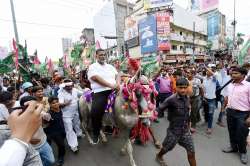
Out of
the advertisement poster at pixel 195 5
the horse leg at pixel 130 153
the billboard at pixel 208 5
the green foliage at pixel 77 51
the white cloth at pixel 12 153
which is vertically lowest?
the horse leg at pixel 130 153

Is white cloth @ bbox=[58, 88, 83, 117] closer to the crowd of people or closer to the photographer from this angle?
the crowd of people

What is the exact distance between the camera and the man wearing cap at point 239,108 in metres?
4.35

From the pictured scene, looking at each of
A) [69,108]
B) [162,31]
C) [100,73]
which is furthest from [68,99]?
[162,31]

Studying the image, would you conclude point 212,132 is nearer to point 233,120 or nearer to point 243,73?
point 233,120

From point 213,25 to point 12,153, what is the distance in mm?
55804

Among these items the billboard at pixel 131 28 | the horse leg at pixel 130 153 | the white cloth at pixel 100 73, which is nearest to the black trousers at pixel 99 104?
the white cloth at pixel 100 73

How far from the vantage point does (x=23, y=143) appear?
0.99 m

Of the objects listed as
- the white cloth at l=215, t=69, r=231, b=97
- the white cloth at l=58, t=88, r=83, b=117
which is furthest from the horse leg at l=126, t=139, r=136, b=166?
the white cloth at l=215, t=69, r=231, b=97

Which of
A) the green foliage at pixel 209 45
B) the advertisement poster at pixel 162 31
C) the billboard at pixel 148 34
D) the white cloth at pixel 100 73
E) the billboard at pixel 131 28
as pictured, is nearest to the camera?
the white cloth at pixel 100 73

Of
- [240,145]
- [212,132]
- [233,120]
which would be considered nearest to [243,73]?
[233,120]

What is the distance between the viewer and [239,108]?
14.5ft

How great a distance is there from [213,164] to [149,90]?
6.45 ft

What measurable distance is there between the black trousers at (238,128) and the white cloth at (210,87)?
5.27 feet

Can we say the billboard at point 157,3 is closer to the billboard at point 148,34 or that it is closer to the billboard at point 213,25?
the billboard at point 148,34
